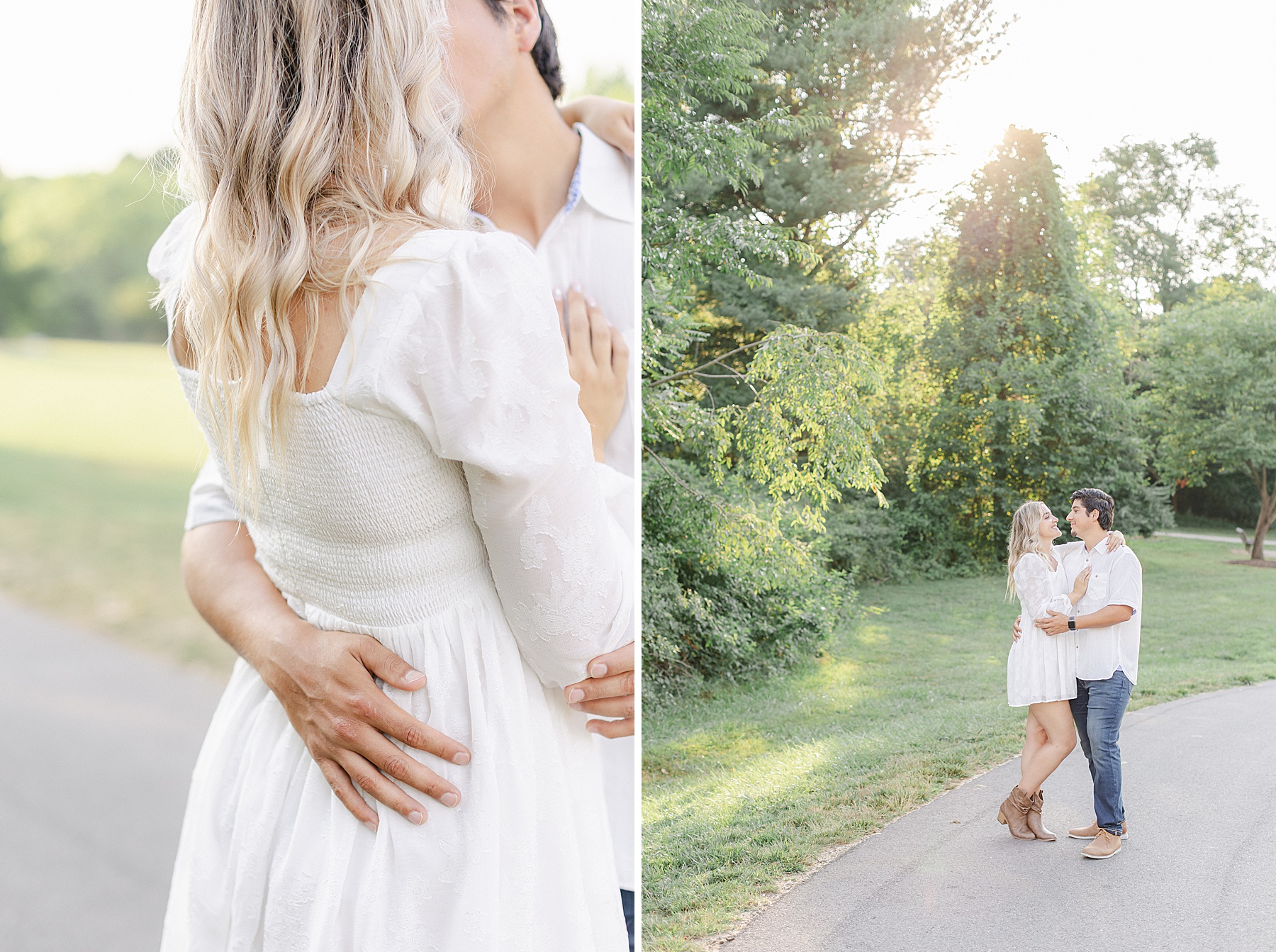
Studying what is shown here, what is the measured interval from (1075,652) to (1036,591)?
127 millimetres

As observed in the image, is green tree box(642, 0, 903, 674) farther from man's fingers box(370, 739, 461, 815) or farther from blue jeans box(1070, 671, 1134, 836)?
man's fingers box(370, 739, 461, 815)

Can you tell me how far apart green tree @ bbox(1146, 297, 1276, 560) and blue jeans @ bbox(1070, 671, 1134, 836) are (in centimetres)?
34

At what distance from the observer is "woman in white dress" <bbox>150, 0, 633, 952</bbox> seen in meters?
0.68

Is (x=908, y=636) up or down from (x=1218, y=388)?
down

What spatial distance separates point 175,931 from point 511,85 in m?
1.02

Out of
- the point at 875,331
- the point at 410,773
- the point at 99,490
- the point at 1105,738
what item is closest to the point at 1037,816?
the point at 1105,738

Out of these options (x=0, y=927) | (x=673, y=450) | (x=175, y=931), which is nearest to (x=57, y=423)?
(x=0, y=927)

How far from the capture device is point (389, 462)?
703 mm

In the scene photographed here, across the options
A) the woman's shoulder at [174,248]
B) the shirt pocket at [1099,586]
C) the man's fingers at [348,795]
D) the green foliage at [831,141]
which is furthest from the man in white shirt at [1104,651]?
the woman's shoulder at [174,248]

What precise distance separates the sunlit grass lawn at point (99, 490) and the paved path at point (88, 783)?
0.44 metres

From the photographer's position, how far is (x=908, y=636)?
69.5 inches

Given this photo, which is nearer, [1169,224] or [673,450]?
[1169,224]

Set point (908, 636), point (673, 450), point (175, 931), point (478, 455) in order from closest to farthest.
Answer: point (478, 455) → point (175, 931) → point (908, 636) → point (673, 450)

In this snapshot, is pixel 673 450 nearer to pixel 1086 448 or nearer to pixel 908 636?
pixel 908 636
